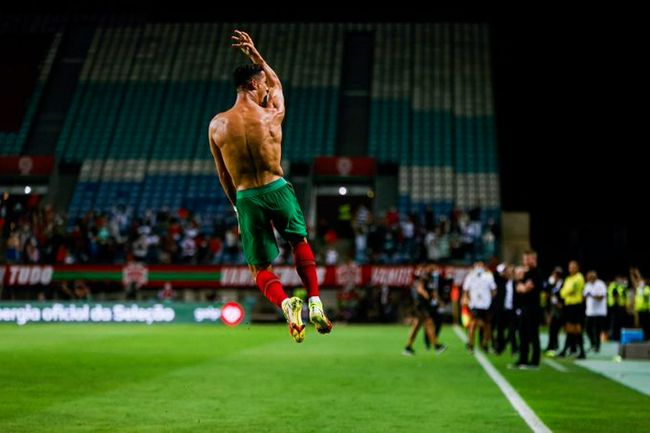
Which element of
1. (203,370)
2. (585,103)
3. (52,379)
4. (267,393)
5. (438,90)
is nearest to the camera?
(267,393)

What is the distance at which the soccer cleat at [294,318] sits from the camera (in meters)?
7.14

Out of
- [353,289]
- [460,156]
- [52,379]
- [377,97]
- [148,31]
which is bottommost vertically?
[52,379]

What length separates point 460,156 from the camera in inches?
1996

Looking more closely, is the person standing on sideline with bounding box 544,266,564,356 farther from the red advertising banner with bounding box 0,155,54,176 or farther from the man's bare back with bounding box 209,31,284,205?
the red advertising banner with bounding box 0,155,54,176

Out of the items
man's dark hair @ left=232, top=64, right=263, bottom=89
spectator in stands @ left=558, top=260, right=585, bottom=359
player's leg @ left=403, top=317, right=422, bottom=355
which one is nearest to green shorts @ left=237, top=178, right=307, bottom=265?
man's dark hair @ left=232, top=64, right=263, bottom=89

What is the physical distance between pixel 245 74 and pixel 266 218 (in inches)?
43.0

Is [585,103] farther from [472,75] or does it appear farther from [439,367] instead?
[439,367]

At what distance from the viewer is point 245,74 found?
7703mm

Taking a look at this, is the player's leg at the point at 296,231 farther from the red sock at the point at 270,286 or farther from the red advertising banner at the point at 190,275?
the red advertising banner at the point at 190,275

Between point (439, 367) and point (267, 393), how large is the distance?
19.0ft

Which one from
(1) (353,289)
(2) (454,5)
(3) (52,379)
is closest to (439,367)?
(3) (52,379)

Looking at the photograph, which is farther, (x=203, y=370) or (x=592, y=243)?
(x=592, y=243)

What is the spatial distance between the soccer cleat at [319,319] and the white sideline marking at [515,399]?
4.49 meters

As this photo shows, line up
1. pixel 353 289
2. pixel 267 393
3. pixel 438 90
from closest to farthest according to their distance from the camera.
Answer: pixel 267 393 → pixel 353 289 → pixel 438 90
